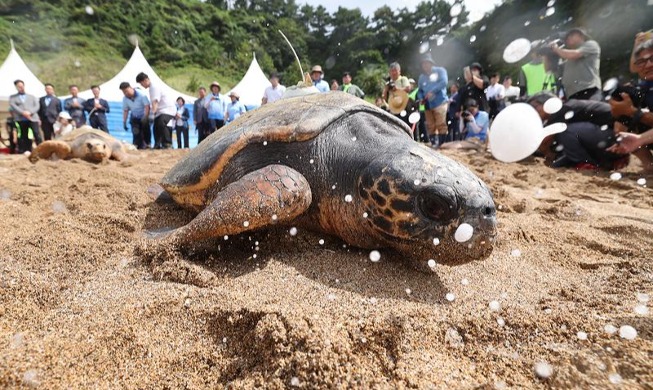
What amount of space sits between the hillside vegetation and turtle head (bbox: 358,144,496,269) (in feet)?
62.8

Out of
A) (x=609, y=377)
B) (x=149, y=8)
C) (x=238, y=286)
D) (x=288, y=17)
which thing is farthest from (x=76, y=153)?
(x=288, y=17)

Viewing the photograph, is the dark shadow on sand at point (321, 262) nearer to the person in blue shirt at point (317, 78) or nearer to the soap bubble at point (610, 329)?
the soap bubble at point (610, 329)

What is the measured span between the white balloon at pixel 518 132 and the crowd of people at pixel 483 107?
0.20m

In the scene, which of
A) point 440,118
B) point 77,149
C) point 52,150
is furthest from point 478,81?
point 52,150

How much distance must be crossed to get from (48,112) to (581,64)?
431 inches

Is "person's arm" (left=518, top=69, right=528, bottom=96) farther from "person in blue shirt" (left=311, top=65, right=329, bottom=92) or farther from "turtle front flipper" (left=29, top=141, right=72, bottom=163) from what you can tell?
"turtle front flipper" (left=29, top=141, right=72, bottom=163)

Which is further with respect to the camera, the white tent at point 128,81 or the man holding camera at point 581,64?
the white tent at point 128,81

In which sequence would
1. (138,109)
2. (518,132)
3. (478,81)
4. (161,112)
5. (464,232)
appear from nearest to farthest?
(464,232) → (518,132) → (478,81) → (161,112) → (138,109)

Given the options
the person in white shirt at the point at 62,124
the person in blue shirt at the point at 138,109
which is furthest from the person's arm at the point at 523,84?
the person in white shirt at the point at 62,124

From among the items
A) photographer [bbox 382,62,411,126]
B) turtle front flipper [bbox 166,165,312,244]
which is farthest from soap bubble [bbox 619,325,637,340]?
photographer [bbox 382,62,411,126]

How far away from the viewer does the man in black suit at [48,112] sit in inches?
336

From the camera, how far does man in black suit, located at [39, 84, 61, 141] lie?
28.0 ft

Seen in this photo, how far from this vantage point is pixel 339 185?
1664mm

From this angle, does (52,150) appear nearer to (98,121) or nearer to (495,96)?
(98,121)
